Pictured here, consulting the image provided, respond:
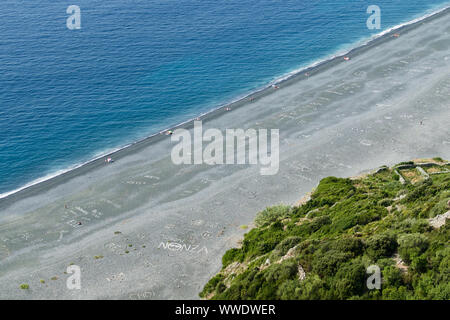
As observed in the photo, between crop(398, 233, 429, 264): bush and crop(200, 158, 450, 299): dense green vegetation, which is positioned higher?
crop(398, 233, 429, 264): bush

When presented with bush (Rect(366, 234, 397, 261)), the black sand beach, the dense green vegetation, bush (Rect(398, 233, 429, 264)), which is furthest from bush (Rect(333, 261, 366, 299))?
the black sand beach

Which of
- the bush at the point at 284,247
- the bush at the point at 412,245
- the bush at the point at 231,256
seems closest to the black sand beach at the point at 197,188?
the bush at the point at 231,256

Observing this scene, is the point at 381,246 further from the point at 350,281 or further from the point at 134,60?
the point at 134,60

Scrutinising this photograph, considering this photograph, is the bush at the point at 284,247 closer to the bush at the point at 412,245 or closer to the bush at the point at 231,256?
the bush at the point at 231,256

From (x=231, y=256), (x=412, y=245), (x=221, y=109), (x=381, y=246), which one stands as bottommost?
(x=231, y=256)

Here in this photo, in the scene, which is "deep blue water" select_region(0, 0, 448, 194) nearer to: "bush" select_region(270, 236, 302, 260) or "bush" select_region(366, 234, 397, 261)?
"bush" select_region(270, 236, 302, 260)

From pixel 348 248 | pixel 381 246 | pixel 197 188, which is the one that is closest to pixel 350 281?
pixel 348 248

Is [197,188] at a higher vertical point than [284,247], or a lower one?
lower
